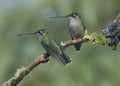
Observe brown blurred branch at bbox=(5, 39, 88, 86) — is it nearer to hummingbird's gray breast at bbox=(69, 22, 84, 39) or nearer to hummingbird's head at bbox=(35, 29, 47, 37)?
hummingbird's head at bbox=(35, 29, 47, 37)

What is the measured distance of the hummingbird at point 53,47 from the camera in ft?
8.54

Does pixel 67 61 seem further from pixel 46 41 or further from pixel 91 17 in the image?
pixel 91 17

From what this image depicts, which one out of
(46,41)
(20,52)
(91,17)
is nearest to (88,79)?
(91,17)

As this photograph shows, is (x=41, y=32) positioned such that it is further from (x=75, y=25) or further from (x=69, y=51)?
(x=69, y=51)

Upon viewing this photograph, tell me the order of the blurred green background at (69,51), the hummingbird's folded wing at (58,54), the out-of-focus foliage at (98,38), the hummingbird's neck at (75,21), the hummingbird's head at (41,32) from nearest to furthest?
the hummingbird's folded wing at (58,54) → the out-of-focus foliage at (98,38) → the hummingbird's head at (41,32) → the hummingbird's neck at (75,21) → the blurred green background at (69,51)

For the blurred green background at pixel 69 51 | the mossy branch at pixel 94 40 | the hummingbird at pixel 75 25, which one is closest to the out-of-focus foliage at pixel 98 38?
the mossy branch at pixel 94 40

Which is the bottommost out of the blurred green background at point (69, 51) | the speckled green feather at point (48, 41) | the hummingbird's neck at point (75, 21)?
the blurred green background at point (69, 51)

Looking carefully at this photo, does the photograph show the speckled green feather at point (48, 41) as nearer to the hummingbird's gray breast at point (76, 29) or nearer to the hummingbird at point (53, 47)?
the hummingbird at point (53, 47)

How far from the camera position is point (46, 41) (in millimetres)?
2844

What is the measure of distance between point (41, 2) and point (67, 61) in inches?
332

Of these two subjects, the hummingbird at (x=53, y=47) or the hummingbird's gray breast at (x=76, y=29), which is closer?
the hummingbird at (x=53, y=47)

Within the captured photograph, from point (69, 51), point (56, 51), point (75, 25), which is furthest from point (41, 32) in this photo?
point (69, 51)

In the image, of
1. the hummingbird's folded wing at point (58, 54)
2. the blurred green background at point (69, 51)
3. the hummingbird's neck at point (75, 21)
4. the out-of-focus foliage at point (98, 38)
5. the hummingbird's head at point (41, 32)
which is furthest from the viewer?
the blurred green background at point (69, 51)

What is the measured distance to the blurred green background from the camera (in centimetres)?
995
